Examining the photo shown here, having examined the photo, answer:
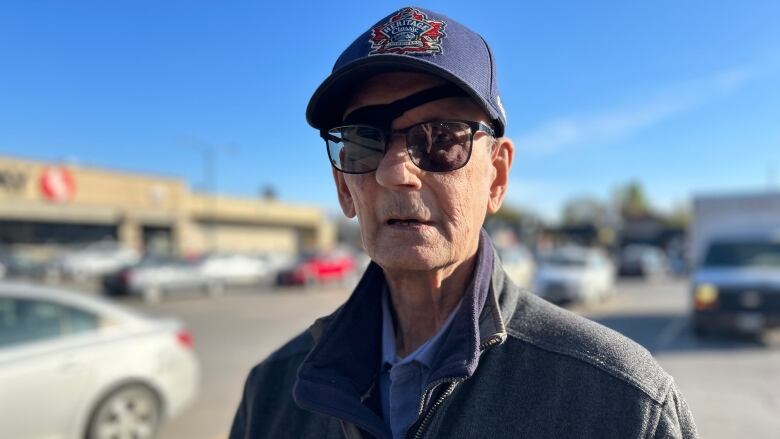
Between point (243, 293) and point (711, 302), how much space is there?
16006mm

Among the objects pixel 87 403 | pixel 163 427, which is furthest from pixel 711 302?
pixel 87 403

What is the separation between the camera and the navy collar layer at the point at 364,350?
131 centimetres

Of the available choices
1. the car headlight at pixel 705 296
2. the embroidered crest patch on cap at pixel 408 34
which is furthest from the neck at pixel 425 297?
the car headlight at pixel 705 296

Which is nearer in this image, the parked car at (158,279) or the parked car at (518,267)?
the parked car at (518,267)

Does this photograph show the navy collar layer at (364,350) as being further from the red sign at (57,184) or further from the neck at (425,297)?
the red sign at (57,184)

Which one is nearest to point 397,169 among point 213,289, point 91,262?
point 213,289

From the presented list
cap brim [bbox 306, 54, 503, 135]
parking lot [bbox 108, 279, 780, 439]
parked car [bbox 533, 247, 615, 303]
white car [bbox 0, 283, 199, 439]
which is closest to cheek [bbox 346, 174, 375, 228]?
cap brim [bbox 306, 54, 503, 135]

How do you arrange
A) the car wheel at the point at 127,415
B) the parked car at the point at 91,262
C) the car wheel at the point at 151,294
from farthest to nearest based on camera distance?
the parked car at the point at 91,262 → the car wheel at the point at 151,294 → the car wheel at the point at 127,415

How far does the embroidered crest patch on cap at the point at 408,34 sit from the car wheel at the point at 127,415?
14.3ft

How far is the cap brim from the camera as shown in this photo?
1.24 meters

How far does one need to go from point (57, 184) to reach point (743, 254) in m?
34.4

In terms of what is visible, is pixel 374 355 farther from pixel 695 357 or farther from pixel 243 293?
pixel 243 293

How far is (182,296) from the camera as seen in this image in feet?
63.0

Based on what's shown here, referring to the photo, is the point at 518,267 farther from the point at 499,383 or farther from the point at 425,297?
the point at 499,383
